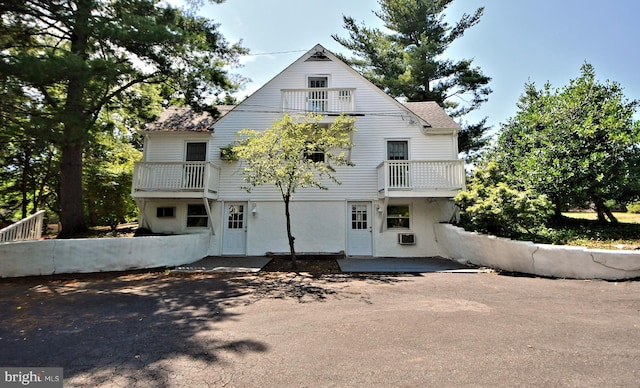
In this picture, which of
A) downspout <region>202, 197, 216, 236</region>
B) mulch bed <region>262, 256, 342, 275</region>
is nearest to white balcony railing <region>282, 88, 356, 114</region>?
downspout <region>202, 197, 216, 236</region>

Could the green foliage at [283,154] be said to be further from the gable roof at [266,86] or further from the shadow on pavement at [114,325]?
the gable roof at [266,86]

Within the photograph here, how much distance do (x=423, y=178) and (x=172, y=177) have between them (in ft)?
29.7

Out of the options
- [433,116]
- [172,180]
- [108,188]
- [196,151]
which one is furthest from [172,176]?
[433,116]

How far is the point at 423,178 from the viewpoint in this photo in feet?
32.7

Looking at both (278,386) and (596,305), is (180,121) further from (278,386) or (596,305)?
(596,305)

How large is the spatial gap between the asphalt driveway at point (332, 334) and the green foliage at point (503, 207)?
6.37ft

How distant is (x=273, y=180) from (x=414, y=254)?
6247 millimetres

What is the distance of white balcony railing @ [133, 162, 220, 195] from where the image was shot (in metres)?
10.1

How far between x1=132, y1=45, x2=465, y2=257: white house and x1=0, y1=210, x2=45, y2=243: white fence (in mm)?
3439

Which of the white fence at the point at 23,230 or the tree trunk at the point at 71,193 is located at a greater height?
the tree trunk at the point at 71,193

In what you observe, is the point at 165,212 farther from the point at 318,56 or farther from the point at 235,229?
the point at 318,56

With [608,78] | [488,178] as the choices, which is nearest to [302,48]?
[488,178]

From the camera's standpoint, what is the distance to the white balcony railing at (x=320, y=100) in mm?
11242

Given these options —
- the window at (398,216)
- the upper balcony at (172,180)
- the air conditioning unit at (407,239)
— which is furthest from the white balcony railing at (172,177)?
the air conditioning unit at (407,239)
